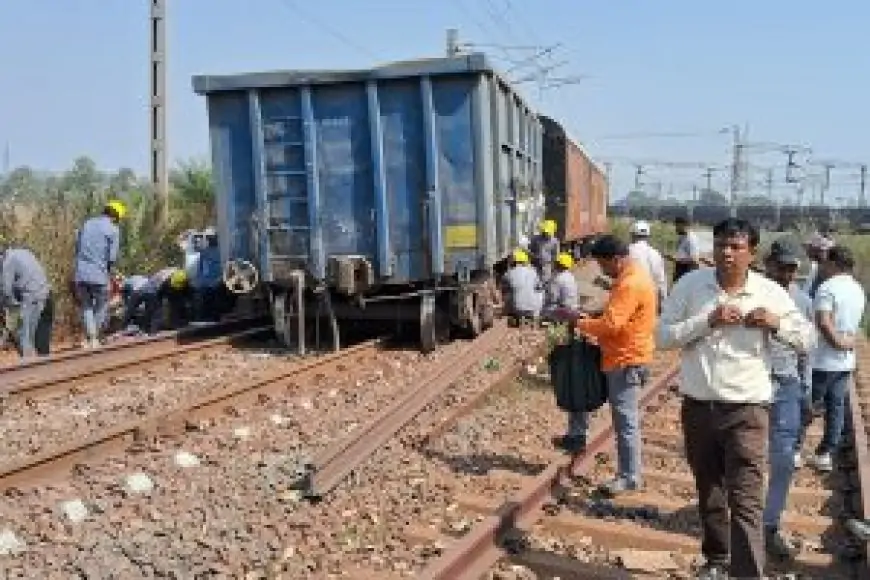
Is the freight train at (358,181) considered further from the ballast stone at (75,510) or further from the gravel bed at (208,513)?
the ballast stone at (75,510)

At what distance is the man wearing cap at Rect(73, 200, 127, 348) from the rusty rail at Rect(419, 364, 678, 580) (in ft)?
22.3

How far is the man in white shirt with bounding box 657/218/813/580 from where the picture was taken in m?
4.56

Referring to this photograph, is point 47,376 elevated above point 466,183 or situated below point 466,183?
below

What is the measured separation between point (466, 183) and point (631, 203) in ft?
307

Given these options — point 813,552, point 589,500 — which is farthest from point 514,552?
point 813,552

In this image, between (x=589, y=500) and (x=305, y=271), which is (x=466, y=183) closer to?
(x=305, y=271)

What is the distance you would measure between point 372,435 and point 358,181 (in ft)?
16.6

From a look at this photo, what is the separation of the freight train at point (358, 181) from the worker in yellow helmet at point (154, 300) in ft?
7.08

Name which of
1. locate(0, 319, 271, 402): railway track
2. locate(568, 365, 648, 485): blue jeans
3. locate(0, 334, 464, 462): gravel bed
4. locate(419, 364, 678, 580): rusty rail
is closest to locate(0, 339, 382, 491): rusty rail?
locate(0, 334, 464, 462): gravel bed

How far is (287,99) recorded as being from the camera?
11555mm

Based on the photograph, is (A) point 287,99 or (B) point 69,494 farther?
(A) point 287,99

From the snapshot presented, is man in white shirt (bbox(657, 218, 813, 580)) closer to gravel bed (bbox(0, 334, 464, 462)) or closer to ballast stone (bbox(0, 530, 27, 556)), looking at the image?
ballast stone (bbox(0, 530, 27, 556))

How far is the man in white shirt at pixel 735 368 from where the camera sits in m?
4.56

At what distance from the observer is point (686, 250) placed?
1241cm
